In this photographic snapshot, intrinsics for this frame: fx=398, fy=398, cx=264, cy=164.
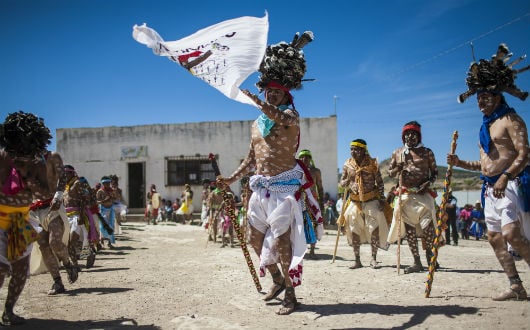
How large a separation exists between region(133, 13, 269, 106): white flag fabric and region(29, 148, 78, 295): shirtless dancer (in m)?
1.75

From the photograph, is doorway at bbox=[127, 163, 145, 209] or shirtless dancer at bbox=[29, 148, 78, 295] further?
doorway at bbox=[127, 163, 145, 209]

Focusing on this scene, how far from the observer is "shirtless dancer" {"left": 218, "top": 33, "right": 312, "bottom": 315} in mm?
3977

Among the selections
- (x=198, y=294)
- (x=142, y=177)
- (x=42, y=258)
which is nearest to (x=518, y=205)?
(x=198, y=294)

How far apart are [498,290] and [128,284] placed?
4.74 meters

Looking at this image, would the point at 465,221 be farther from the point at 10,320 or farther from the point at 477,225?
the point at 10,320

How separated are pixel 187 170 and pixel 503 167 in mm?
20997

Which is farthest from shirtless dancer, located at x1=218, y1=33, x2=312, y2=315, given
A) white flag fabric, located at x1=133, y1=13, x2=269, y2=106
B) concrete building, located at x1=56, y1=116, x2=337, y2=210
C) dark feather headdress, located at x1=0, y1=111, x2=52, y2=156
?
concrete building, located at x1=56, y1=116, x2=337, y2=210

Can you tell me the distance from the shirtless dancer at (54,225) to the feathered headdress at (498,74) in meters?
4.74

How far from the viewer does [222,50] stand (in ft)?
13.2

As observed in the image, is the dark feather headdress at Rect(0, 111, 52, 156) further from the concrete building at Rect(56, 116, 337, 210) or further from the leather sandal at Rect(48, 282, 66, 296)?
the concrete building at Rect(56, 116, 337, 210)

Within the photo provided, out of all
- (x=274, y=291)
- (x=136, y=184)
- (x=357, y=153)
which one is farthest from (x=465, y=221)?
(x=136, y=184)

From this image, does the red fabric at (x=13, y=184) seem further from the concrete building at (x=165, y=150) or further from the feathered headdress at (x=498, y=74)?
the concrete building at (x=165, y=150)

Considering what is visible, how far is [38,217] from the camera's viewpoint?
5.41 meters

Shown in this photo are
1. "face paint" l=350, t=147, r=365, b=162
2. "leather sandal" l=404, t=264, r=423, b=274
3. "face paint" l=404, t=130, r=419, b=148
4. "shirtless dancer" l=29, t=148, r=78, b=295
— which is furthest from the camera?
"face paint" l=350, t=147, r=365, b=162
